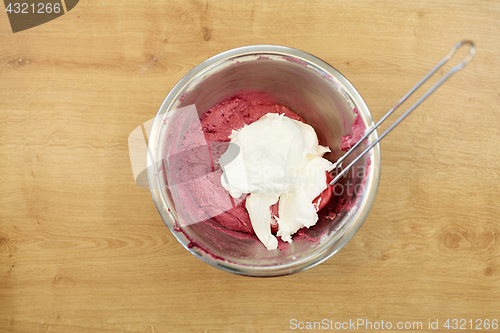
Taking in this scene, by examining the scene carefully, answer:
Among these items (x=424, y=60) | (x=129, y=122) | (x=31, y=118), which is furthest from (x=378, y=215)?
(x=31, y=118)

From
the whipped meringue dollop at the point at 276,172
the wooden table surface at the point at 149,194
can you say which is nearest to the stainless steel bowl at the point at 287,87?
the whipped meringue dollop at the point at 276,172

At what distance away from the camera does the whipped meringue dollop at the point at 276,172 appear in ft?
2.36

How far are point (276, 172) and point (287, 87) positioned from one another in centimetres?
21

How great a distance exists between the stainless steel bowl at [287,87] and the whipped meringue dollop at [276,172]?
52 mm

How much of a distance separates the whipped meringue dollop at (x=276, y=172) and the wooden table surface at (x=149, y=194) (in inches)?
8.7

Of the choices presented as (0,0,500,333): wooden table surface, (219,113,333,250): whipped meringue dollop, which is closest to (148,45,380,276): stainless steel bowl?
(219,113,333,250): whipped meringue dollop

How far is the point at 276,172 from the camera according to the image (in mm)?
713

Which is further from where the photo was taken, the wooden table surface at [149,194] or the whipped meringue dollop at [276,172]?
the wooden table surface at [149,194]

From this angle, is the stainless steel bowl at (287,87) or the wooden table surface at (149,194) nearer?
the stainless steel bowl at (287,87)

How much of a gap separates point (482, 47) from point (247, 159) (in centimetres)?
78

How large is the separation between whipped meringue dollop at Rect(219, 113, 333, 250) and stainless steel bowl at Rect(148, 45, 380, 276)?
0.17ft

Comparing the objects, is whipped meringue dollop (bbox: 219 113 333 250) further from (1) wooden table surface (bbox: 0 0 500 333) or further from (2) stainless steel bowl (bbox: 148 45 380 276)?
(1) wooden table surface (bbox: 0 0 500 333)

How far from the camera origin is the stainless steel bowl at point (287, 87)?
0.65 meters

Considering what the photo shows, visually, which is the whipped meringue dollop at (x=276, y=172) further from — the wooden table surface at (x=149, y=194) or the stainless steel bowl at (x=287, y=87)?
the wooden table surface at (x=149, y=194)
